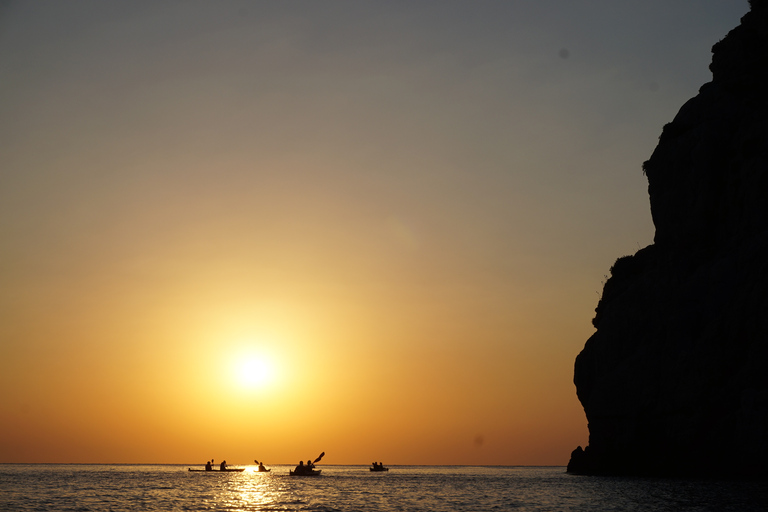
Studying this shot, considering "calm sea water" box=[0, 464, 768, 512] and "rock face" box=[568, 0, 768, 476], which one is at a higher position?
"rock face" box=[568, 0, 768, 476]

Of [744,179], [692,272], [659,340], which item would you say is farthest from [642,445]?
[744,179]

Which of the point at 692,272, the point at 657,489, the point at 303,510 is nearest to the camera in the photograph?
the point at 303,510

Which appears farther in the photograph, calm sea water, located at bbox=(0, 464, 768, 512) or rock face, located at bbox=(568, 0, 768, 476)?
rock face, located at bbox=(568, 0, 768, 476)

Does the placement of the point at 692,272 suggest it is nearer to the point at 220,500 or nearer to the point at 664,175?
the point at 664,175

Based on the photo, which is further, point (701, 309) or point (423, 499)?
point (701, 309)

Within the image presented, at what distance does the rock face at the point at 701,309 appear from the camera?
69188 mm

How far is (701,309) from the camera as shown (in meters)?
75.2

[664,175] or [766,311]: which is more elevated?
[664,175]

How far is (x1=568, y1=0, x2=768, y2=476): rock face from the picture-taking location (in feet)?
227

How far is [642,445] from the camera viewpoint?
261 ft

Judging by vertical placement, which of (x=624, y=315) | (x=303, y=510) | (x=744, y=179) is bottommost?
(x=303, y=510)

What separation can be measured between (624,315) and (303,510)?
49.1m

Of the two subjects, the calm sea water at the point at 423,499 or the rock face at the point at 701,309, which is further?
the rock face at the point at 701,309

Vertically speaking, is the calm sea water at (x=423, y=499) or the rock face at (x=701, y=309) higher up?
the rock face at (x=701, y=309)
